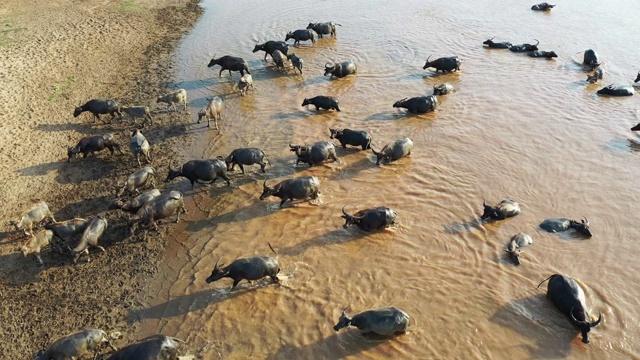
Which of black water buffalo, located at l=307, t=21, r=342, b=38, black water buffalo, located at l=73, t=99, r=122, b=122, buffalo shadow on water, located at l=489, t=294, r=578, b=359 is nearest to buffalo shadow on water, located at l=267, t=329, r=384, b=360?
buffalo shadow on water, located at l=489, t=294, r=578, b=359

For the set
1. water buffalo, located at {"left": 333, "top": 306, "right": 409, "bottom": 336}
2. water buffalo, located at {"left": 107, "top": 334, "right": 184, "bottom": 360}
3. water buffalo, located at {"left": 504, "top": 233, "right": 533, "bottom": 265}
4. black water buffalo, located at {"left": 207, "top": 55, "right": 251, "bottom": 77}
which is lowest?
water buffalo, located at {"left": 107, "top": 334, "right": 184, "bottom": 360}

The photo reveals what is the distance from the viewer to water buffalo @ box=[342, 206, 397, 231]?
382 inches

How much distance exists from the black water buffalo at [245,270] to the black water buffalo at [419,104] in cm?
825

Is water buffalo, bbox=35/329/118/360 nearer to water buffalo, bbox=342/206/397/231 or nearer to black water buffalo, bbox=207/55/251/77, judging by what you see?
water buffalo, bbox=342/206/397/231

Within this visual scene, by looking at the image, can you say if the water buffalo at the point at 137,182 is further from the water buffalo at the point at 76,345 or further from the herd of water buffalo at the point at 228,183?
the water buffalo at the point at 76,345

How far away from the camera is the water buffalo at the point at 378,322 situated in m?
7.38

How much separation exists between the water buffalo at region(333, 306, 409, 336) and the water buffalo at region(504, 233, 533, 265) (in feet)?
9.78

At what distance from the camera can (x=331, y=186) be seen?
11.4m

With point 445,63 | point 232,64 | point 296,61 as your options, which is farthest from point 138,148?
point 445,63

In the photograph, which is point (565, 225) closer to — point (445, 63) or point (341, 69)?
point (445, 63)

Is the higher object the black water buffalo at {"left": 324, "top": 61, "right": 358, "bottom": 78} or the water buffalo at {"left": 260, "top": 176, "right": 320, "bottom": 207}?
the black water buffalo at {"left": 324, "top": 61, "right": 358, "bottom": 78}

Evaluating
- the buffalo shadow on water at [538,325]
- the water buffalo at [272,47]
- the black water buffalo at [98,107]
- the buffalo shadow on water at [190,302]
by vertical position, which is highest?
the water buffalo at [272,47]

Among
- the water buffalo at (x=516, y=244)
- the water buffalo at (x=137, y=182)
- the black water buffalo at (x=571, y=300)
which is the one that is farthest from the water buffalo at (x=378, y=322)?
the water buffalo at (x=137, y=182)

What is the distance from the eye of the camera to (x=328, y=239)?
9734mm
